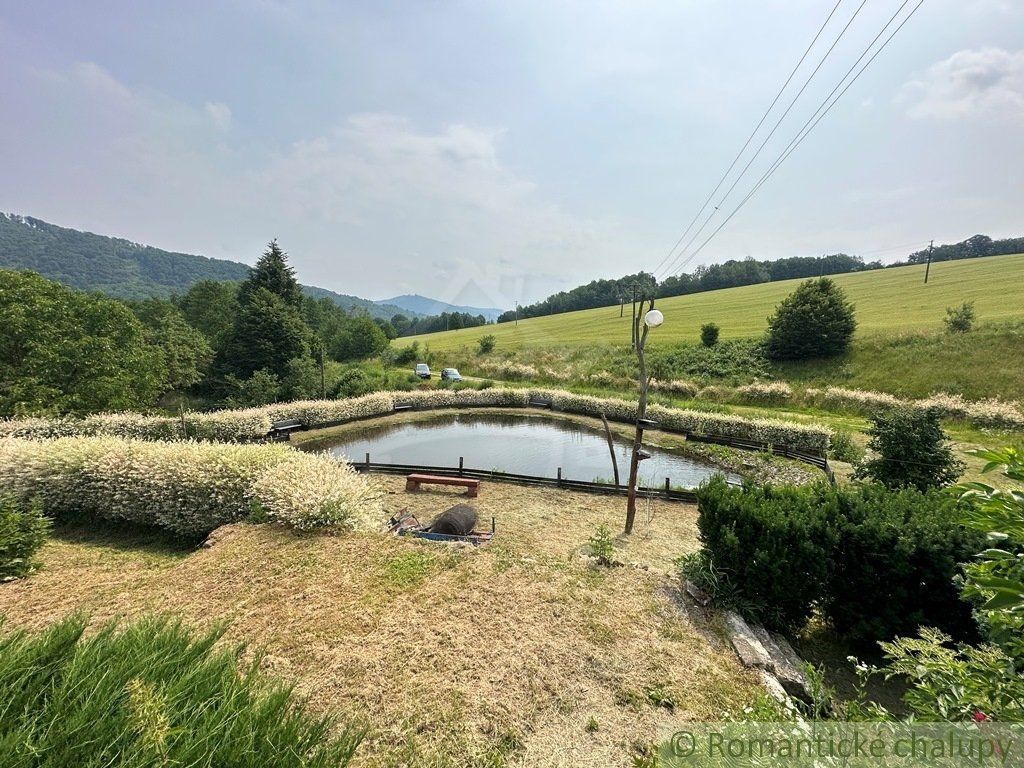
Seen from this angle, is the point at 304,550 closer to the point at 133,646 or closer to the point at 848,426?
the point at 133,646

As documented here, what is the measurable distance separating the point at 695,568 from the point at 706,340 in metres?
31.6

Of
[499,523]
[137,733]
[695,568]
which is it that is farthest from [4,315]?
[695,568]

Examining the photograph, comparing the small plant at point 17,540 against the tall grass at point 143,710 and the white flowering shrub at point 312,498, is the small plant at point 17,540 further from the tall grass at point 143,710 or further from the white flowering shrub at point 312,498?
the tall grass at point 143,710

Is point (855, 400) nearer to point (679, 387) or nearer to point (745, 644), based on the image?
point (679, 387)

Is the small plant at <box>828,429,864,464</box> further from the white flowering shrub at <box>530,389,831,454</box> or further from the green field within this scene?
the green field

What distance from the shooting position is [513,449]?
1617 centimetres

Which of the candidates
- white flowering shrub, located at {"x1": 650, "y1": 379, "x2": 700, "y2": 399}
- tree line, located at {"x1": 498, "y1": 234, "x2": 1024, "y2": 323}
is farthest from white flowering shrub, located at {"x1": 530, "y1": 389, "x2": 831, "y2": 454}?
tree line, located at {"x1": 498, "y1": 234, "x2": 1024, "y2": 323}

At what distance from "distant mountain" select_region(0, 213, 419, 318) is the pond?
108226 millimetres

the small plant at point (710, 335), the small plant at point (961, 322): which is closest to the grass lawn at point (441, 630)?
the small plant at point (710, 335)

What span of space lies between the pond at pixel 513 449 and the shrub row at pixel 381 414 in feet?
7.81

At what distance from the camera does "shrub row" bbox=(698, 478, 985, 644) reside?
14.1ft

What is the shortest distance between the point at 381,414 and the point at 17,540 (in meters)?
17.4

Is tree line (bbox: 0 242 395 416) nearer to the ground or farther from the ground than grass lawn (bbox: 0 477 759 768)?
farther from the ground

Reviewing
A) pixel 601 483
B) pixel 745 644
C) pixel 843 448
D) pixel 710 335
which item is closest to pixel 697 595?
pixel 745 644
